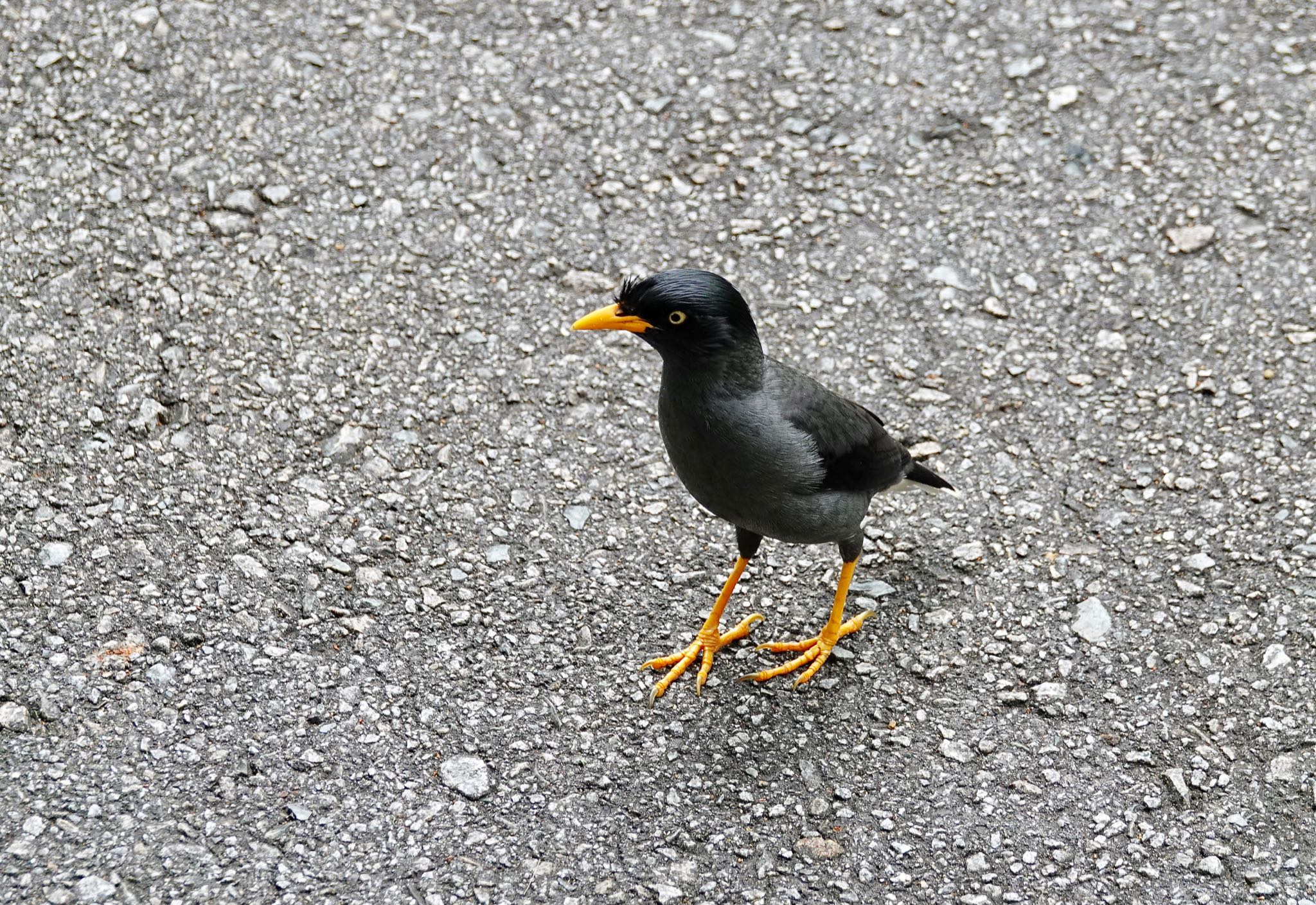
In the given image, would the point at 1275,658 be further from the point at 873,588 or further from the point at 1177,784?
the point at 873,588

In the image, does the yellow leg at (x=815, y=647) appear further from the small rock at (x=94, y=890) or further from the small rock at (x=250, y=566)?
the small rock at (x=94, y=890)

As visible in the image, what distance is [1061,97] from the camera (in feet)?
24.0

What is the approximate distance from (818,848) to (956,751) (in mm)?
696

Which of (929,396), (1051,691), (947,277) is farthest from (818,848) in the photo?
(947,277)

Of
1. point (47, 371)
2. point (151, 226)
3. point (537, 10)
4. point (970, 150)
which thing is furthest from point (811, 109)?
point (47, 371)

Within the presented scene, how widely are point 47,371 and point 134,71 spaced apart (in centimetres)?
218

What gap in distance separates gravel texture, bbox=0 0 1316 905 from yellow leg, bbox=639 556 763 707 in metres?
0.07

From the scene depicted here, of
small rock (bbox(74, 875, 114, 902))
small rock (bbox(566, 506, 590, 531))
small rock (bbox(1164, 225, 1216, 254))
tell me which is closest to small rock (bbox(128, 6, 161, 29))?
small rock (bbox(566, 506, 590, 531))

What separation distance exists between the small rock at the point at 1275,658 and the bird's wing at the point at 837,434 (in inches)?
64.8

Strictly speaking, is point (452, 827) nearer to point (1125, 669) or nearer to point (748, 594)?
point (748, 594)

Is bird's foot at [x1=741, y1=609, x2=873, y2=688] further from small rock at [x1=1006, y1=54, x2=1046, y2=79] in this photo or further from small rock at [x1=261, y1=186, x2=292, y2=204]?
small rock at [x1=1006, y1=54, x2=1046, y2=79]

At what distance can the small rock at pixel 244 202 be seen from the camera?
6.45 meters

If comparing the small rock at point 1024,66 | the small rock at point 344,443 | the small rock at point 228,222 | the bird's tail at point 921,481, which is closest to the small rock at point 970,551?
the bird's tail at point 921,481

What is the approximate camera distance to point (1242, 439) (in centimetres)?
577
